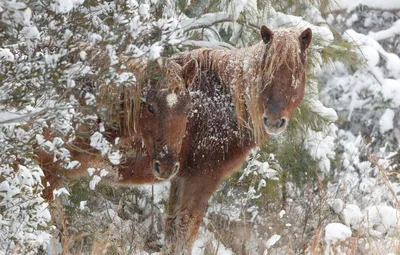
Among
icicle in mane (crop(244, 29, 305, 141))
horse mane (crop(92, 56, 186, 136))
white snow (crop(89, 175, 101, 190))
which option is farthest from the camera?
icicle in mane (crop(244, 29, 305, 141))

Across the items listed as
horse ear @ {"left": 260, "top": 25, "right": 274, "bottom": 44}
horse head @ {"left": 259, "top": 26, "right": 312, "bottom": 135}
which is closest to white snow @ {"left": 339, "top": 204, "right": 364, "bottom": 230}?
horse head @ {"left": 259, "top": 26, "right": 312, "bottom": 135}

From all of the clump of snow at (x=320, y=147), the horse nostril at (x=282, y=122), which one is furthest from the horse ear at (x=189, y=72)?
the clump of snow at (x=320, y=147)

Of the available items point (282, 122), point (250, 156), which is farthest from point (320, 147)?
point (282, 122)

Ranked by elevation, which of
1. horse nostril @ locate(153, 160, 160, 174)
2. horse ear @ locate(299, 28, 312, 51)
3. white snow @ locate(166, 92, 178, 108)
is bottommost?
horse nostril @ locate(153, 160, 160, 174)

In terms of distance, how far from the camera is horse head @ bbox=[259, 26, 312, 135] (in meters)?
4.92

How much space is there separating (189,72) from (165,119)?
497 millimetres

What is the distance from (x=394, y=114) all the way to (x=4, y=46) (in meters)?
9.39

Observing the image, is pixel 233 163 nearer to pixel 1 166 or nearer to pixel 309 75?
pixel 309 75

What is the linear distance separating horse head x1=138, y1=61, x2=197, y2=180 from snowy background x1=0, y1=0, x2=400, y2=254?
1.65ft

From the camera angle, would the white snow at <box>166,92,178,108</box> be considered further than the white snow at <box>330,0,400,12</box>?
No

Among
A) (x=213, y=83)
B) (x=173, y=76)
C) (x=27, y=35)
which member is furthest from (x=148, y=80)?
(x=27, y=35)

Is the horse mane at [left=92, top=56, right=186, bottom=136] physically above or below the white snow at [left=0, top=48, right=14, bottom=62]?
below

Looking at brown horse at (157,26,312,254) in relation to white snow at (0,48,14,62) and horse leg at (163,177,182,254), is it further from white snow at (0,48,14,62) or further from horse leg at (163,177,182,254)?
white snow at (0,48,14,62)

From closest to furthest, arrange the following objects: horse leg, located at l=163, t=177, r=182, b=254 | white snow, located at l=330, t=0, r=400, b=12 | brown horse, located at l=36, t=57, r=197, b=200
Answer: brown horse, located at l=36, t=57, r=197, b=200 → horse leg, located at l=163, t=177, r=182, b=254 → white snow, located at l=330, t=0, r=400, b=12
